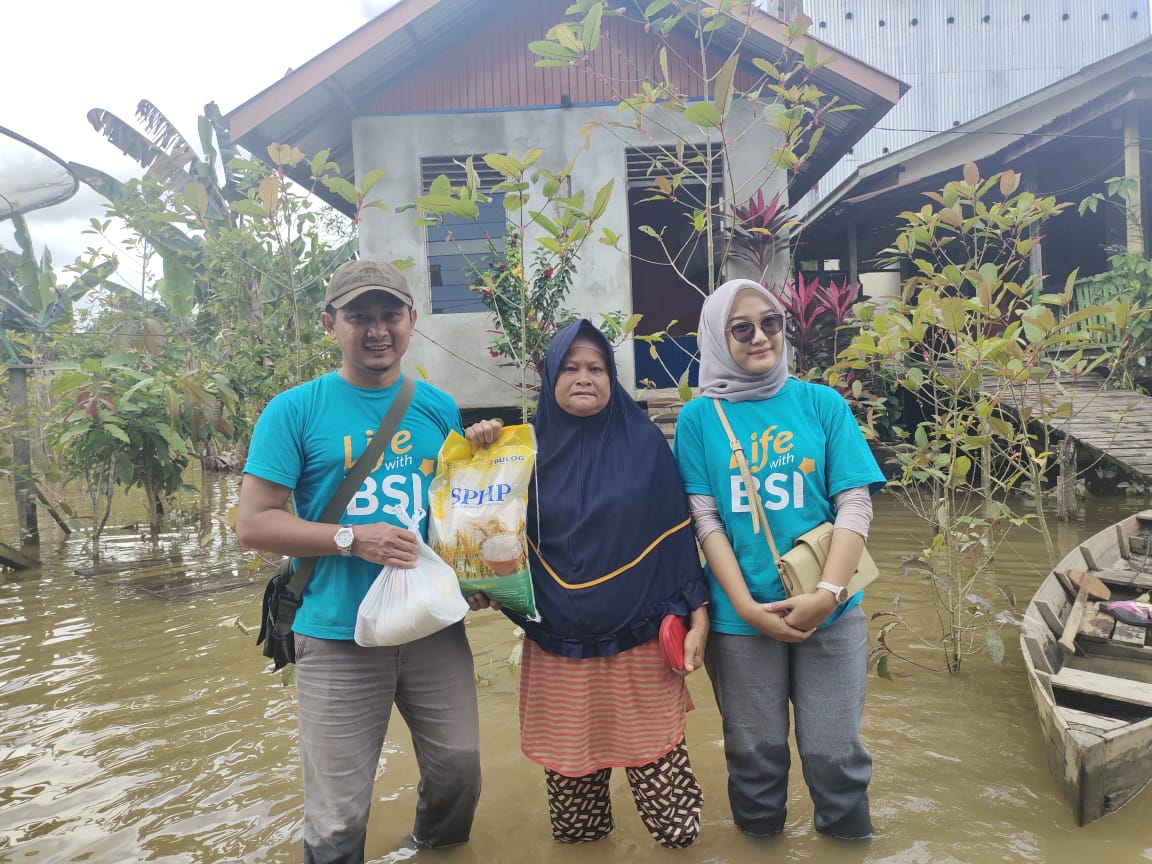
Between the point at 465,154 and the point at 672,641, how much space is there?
7479 millimetres

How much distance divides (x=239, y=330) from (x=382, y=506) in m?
5.89

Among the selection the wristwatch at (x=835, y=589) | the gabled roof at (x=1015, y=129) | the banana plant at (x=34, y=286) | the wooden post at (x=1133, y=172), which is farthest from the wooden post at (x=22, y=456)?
the wooden post at (x=1133, y=172)

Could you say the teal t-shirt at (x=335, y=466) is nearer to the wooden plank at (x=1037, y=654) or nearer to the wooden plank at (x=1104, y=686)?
the wooden plank at (x=1037, y=654)

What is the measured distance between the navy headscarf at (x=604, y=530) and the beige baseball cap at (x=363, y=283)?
0.48 m

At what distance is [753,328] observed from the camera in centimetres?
234

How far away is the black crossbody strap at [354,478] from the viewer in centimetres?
217

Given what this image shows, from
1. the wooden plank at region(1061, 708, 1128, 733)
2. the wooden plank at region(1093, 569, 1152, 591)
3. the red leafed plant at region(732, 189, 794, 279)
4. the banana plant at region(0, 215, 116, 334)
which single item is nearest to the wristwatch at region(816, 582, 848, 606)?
the wooden plank at region(1061, 708, 1128, 733)

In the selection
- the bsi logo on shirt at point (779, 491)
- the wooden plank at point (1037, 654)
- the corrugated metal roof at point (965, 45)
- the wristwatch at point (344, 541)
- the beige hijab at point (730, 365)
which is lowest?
the wooden plank at point (1037, 654)

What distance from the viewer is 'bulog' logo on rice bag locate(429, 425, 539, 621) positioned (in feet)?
7.24

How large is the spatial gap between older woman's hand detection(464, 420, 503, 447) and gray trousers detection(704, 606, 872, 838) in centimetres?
89

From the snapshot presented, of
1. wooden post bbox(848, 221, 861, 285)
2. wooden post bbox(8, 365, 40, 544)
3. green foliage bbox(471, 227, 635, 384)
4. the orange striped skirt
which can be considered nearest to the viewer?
the orange striped skirt

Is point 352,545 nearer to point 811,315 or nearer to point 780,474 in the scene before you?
point 780,474

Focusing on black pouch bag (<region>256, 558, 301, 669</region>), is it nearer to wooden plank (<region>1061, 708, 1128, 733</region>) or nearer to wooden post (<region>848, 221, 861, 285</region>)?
wooden plank (<region>1061, 708, 1128, 733</region>)

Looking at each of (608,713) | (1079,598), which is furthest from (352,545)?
(1079,598)
